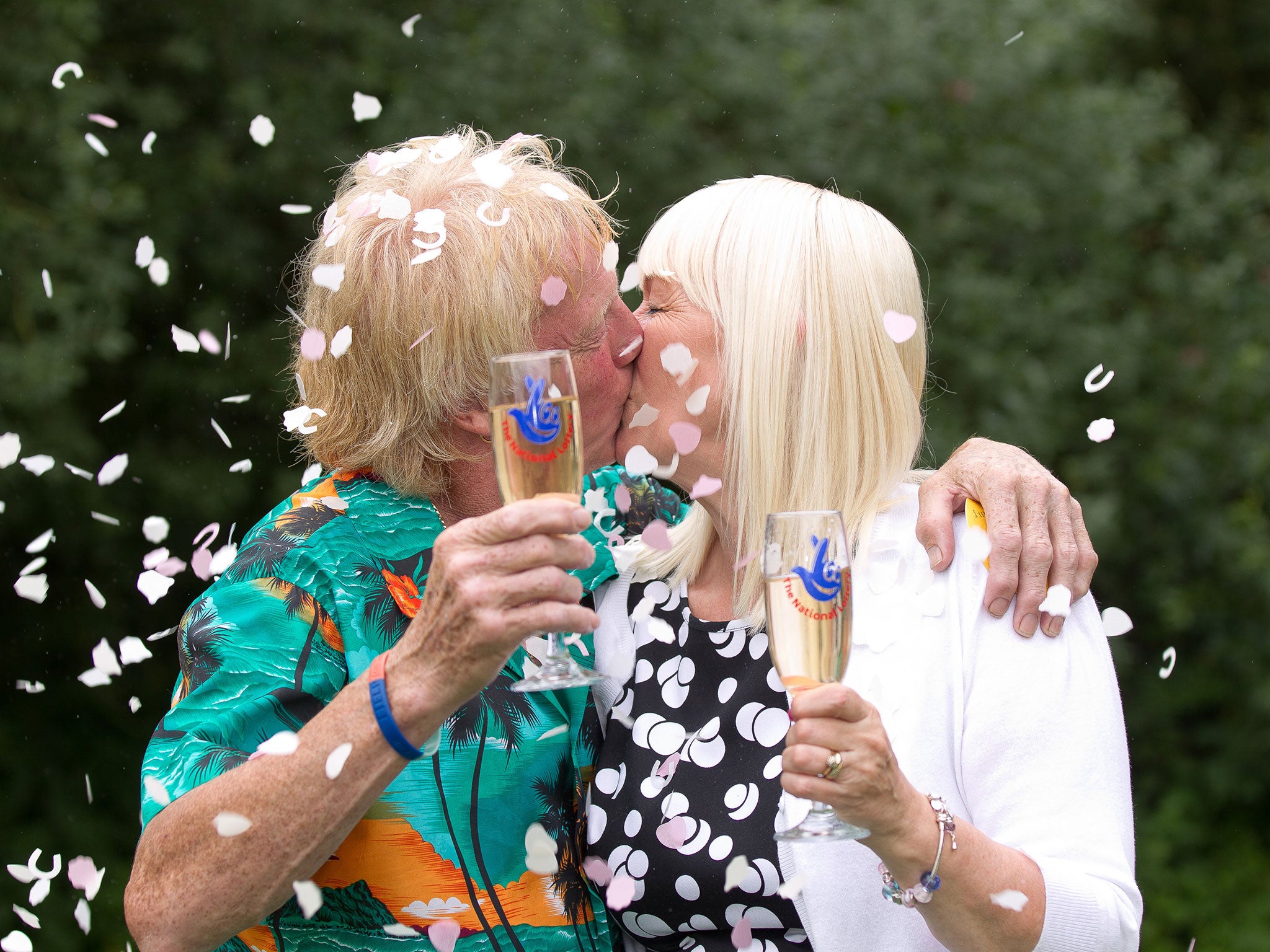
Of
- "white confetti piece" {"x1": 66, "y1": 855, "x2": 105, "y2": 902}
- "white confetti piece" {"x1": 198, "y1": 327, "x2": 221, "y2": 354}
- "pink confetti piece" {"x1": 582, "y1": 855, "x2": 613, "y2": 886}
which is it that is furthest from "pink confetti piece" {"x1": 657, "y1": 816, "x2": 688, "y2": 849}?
"white confetti piece" {"x1": 198, "y1": 327, "x2": 221, "y2": 354}

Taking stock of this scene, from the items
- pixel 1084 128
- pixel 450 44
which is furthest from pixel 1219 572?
pixel 450 44

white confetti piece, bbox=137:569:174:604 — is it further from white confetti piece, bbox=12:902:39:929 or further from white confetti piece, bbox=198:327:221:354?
white confetti piece, bbox=12:902:39:929

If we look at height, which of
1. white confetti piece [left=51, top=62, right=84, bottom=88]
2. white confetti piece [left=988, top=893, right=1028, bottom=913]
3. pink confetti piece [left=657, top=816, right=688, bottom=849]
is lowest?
pink confetti piece [left=657, top=816, right=688, bottom=849]

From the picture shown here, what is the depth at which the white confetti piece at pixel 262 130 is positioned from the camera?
174 inches

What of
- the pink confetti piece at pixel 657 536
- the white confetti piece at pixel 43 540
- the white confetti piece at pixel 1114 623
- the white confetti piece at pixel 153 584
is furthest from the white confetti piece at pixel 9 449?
the white confetti piece at pixel 1114 623

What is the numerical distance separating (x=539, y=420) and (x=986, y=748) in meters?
0.83

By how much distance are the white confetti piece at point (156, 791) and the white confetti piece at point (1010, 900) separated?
117 centimetres

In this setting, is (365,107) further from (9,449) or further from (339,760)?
(339,760)

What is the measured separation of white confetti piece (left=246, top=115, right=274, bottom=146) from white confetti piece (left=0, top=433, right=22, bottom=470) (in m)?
1.30

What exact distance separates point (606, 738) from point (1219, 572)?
413 centimetres

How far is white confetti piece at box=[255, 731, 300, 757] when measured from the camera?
173 cm

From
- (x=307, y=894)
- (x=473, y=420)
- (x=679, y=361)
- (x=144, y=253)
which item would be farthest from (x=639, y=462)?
(x=144, y=253)

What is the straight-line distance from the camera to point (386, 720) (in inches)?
66.1

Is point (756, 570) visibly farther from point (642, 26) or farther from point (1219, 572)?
point (1219, 572)
